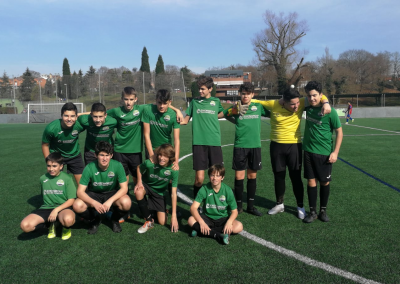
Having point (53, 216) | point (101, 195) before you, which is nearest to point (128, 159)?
point (101, 195)

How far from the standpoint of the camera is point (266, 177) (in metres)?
6.72

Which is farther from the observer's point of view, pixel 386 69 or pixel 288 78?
pixel 386 69

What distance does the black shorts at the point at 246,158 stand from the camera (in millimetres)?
4449

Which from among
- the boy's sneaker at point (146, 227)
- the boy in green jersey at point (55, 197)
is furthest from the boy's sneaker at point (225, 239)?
the boy in green jersey at point (55, 197)

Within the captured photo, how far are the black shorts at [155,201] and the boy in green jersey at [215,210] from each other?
60cm

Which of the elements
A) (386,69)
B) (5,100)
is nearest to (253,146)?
(5,100)

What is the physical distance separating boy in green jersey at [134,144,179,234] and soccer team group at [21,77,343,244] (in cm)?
1

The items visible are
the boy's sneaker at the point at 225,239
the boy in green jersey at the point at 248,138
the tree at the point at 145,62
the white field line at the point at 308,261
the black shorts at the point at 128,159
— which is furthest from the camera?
the tree at the point at 145,62

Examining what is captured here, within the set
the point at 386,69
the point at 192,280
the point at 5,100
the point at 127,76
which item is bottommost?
the point at 192,280

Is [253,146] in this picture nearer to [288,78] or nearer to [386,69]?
[288,78]

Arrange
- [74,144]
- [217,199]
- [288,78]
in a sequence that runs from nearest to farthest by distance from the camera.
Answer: [217,199] < [74,144] < [288,78]

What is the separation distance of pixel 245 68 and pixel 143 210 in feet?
307

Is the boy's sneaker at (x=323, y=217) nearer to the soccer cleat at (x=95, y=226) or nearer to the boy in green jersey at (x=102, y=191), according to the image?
the boy in green jersey at (x=102, y=191)

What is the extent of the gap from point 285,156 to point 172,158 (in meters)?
1.57
